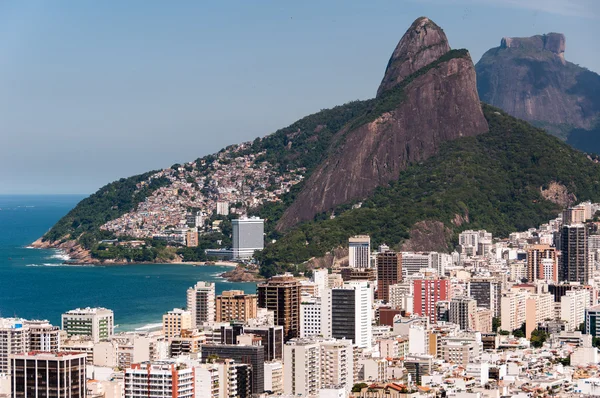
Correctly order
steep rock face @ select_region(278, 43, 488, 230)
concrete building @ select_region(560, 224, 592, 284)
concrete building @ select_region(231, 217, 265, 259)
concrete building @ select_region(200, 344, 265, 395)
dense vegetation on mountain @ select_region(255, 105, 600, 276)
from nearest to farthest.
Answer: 1. concrete building @ select_region(200, 344, 265, 395)
2. concrete building @ select_region(560, 224, 592, 284)
3. dense vegetation on mountain @ select_region(255, 105, 600, 276)
4. concrete building @ select_region(231, 217, 265, 259)
5. steep rock face @ select_region(278, 43, 488, 230)

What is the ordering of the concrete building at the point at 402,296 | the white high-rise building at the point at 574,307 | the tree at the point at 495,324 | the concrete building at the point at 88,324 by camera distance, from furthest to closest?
the concrete building at the point at 402,296
the white high-rise building at the point at 574,307
the tree at the point at 495,324
the concrete building at the point at 88,324

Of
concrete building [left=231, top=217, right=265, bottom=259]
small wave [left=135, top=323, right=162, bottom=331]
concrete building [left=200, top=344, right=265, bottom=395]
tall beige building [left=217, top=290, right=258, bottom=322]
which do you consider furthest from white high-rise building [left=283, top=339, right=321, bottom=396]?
concrete building [left=231, top=217, right=265, bottom=259]

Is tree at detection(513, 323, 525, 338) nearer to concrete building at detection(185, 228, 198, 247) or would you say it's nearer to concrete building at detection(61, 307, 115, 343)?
concrete building at detection(61, 307, 115, 343)

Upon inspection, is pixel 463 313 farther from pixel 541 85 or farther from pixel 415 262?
pixel 541 85

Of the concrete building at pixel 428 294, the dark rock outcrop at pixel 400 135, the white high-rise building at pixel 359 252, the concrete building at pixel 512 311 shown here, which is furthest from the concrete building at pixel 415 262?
the dark rock outcrop at pixel 400 135

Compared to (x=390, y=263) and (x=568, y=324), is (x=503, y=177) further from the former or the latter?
(x=568, y=324)

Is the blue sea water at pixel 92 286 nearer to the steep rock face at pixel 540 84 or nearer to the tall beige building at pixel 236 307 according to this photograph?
the tall beige building at pixel 236 307

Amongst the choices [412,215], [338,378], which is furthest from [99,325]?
[412,215]
